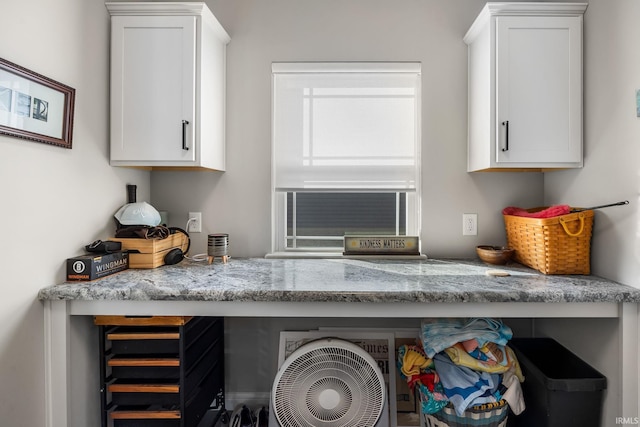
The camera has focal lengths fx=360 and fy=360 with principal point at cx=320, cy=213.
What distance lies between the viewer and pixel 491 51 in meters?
1.80

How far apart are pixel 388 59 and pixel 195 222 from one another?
1506mm

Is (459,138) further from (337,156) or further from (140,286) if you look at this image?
(140,286)

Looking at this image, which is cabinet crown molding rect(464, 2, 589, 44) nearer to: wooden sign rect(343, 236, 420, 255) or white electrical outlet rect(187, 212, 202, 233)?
wooden sign rect(343, 236, 420, 255)

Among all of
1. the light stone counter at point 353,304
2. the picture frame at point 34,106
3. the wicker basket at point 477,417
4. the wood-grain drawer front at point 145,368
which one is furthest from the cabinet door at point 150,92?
the wicker basket at point 477,417

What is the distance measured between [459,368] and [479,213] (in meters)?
0.94

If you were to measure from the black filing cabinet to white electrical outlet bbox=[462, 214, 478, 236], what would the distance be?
160 centimetres

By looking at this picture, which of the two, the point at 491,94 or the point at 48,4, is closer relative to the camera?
the point at 48,4

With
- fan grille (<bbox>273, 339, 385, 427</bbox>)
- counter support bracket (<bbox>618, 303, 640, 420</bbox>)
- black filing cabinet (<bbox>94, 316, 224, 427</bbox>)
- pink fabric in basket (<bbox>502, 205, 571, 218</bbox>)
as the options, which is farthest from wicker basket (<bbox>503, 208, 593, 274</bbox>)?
black filing cabinet (<bbox>94, 316, 224, 427</bbox>)

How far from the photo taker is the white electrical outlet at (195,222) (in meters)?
2.17

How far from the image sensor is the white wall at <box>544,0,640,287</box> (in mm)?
1468

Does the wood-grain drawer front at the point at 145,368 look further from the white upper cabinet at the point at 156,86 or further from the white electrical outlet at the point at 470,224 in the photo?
the white electrical outlet at the point at 470,224

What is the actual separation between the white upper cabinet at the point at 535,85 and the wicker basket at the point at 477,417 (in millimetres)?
1136

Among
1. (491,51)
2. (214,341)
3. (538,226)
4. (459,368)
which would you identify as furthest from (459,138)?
(214,341)

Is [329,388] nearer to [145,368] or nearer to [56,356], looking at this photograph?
[145,368]
